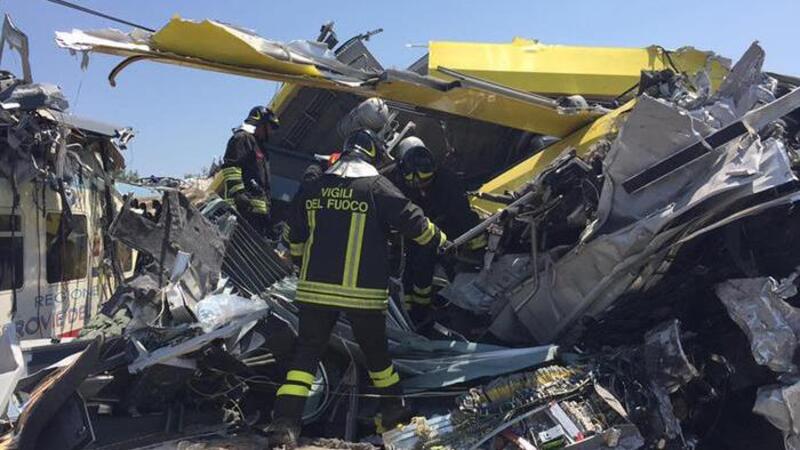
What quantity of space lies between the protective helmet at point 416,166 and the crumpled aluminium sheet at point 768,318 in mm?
A: 2095

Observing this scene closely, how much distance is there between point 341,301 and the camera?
3592mm

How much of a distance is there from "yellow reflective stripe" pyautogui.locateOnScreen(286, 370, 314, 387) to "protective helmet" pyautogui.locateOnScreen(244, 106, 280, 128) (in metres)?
3.27

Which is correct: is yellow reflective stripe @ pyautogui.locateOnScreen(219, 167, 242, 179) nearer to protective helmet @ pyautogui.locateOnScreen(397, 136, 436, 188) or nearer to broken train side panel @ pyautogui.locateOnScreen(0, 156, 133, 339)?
broken train side panel @ pyautogui.locateOnScreen(0, 156, 133, 339)

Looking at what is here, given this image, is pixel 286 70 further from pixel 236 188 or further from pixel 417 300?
pixel 236 188

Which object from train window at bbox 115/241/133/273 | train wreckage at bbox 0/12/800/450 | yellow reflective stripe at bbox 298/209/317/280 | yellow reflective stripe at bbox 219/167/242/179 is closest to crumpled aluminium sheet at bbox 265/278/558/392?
train wreckage at bbox 0/12/800/450

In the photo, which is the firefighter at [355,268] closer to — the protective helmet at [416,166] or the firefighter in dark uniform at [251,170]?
the protective helmet at [416,166]

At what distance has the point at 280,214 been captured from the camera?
687 centimetres

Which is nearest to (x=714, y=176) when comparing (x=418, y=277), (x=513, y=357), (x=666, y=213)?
(x=666, y=213)

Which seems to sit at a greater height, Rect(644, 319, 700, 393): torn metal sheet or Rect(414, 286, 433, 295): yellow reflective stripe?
Rect(644, 319, 700, 393): torn metal sheet

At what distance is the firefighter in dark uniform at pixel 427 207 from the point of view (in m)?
4.71

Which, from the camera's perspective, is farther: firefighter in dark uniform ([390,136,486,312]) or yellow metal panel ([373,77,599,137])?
firefighter in dark uniform ([390,136,486,312])

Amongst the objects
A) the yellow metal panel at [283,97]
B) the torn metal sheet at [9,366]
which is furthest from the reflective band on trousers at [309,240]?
the yellow metal panel at [283,97]

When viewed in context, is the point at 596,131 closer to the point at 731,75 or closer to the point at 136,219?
the point at 731,75

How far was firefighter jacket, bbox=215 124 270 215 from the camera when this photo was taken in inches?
240
